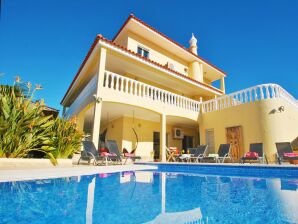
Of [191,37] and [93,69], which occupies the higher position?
[191,37]

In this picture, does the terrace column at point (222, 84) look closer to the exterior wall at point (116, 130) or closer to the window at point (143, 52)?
the window at point (143, 52)

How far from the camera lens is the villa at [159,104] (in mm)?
11047

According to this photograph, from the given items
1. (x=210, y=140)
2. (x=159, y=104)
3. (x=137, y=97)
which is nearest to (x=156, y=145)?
(x=210, y=140)

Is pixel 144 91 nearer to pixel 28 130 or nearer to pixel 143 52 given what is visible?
pixel 143 52

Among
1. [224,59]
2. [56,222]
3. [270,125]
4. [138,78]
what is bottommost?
[56,222]

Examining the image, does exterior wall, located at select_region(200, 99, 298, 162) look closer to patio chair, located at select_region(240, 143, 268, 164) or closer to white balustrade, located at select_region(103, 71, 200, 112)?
patio chair, located at select_region(240, 143, 268, 164)

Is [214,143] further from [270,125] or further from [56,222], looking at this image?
[56,222]

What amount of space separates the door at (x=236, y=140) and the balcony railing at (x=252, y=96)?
168cm

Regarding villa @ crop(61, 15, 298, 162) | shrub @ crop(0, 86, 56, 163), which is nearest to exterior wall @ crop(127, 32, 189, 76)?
villa @ crop(61, 15, 298, 162)

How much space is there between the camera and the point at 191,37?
22.5 m

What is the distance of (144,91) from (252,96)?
259 inches

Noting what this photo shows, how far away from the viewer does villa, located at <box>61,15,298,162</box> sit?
435 inches

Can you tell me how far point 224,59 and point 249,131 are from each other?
1484 centimetres

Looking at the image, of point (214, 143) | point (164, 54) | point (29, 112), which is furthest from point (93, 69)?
point (214, 143)
